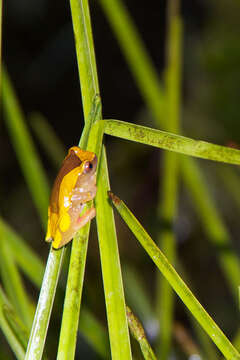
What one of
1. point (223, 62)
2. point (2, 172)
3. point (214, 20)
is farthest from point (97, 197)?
point (2, 172)

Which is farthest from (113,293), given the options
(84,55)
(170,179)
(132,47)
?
(132,47)

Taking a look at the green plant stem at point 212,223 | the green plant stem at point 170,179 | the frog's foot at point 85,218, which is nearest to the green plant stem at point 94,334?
the green plant stem at point 170,179

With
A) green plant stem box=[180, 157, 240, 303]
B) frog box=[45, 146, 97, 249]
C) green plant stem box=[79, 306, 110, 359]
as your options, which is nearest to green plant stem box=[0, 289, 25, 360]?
frog box=[45, 146, 97, 249]

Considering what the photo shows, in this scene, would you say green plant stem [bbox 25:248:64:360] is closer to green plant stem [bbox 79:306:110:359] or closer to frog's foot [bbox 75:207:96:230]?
frog's foot [bbox 75:207:96:230]

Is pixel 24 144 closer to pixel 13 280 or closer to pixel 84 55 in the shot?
pixel 13 280

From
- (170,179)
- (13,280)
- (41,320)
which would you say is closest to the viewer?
(41,320)

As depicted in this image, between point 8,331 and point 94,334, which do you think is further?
point 94,334

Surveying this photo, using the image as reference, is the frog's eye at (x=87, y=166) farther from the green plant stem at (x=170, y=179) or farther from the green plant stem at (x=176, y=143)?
the green plant stem at (x=170, y=179)

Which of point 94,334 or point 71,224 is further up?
point 71,224
